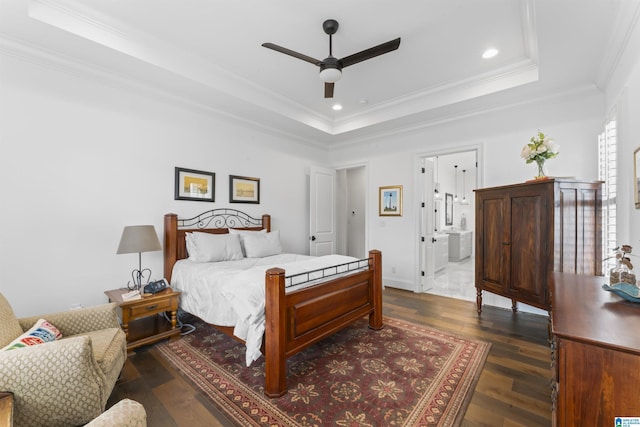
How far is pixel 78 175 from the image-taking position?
9.44 ft

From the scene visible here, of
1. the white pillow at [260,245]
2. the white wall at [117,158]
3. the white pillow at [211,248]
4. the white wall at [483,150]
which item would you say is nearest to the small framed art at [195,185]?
the white wall at [117,158]

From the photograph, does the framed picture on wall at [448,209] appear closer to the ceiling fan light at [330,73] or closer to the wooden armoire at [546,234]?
the wooden armoire at [546,234]

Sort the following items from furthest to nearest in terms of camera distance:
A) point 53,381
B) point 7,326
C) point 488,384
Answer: point 488,384 < point 7,326 < point 53,381

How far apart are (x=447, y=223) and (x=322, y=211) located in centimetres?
489

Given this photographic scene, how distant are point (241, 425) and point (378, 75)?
390 centimetres

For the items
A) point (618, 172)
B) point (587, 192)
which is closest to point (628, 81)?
point (618, 172)

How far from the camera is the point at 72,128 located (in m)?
2.85

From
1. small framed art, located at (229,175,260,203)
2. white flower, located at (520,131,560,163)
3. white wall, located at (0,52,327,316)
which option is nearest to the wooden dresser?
white flower, located at (520,131,560,163)

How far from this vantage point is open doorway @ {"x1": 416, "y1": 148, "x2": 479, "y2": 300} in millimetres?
4805

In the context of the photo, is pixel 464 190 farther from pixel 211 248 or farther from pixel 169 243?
pixel 169 243

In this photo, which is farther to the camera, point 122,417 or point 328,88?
point 328,88

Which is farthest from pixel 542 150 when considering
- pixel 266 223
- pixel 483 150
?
pixel 266 223

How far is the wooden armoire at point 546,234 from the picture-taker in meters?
2.79

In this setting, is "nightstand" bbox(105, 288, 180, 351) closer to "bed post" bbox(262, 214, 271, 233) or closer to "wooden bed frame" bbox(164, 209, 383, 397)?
"wooden bed frame" bbox(164, 209, 383, 397)
